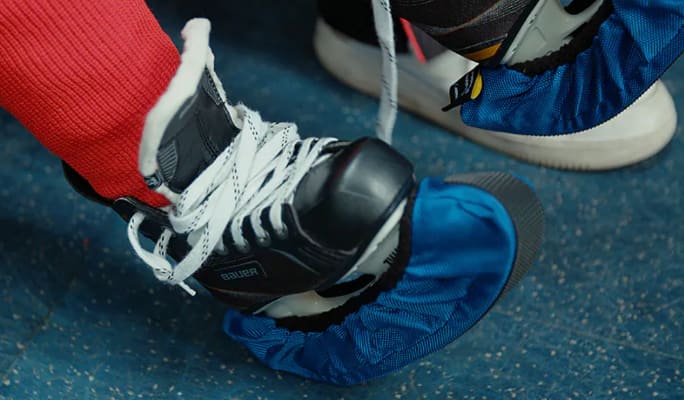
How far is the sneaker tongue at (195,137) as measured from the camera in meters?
0.54

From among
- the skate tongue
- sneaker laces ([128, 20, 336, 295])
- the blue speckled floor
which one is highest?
the skate tongue

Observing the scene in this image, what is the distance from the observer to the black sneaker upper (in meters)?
0.55

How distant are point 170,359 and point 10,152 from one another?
35 cm

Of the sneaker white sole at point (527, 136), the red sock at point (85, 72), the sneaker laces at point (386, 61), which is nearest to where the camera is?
the red sock at point (85, 72)

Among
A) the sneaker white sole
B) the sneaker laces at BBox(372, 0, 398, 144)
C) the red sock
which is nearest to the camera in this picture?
the red sock

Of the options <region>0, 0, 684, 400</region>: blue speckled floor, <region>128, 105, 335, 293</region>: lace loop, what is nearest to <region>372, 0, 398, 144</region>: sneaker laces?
<region>128, 105, 335, 293</region>: lace loop

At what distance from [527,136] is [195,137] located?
42 centimetres

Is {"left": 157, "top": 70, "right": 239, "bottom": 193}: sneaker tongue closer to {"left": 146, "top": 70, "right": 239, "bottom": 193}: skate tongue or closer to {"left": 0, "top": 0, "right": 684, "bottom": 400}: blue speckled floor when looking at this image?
{"left": 146, "top": 70, "right": 239, "bottom": 193}: skate tongue

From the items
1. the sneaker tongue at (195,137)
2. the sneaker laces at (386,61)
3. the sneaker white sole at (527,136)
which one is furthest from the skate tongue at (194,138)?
the sneaker white sole at (527,136)

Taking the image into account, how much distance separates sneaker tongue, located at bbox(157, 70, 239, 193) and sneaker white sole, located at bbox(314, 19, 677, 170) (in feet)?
1.16

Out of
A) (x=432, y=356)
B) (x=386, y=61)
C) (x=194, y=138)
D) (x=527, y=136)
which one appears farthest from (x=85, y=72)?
(x=527, y=136)

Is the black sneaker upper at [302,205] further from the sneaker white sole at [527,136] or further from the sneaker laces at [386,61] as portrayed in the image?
the sneaker white sole at [527,136]

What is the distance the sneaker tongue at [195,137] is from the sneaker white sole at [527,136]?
35 centimetres

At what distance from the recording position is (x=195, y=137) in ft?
1.86
